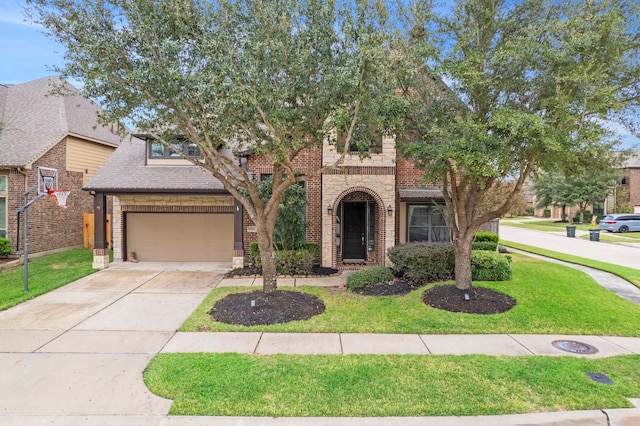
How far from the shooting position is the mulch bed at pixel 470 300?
7469 mm

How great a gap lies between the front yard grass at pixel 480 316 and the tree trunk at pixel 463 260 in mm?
1026

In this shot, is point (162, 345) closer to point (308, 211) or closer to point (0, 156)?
point (308, 211)

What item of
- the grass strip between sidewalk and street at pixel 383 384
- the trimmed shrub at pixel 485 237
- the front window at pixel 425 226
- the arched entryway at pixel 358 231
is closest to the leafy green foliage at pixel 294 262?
the arched entryway at pixel 358 231

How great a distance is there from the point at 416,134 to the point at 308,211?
5.25 meters

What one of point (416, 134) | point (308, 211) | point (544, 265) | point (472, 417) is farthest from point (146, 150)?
point (544, 265)

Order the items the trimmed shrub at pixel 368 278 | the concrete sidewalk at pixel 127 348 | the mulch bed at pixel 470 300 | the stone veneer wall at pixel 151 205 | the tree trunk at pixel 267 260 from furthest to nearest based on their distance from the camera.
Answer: the stone veneer wall at pixel 151 205 → the trimmed shrub at pixel 368 278 → the tree trunk at pixel 267 260 → the mulch bed at pixel 470 300 → the concrete sidewalk at pixel 127 348

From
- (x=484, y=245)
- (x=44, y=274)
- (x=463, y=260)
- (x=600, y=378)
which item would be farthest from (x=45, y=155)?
(x=600, y=378)

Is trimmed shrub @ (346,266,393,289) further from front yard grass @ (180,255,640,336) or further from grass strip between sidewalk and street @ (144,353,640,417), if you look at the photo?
grass strip between sidewalk and street @ (144,353,640,417)

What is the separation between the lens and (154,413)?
3.85 meters

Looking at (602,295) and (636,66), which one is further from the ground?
(636,66)

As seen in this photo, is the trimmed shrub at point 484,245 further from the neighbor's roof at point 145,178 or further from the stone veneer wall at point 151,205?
the neighbor's roof at point 145,178

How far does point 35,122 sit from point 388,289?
16297 mm

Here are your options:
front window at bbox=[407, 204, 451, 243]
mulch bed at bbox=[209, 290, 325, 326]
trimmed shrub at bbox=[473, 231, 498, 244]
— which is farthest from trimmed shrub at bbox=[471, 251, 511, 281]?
mulch bed at bbox=[209, 290, 325, 326]

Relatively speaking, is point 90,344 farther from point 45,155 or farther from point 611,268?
point 611,268
